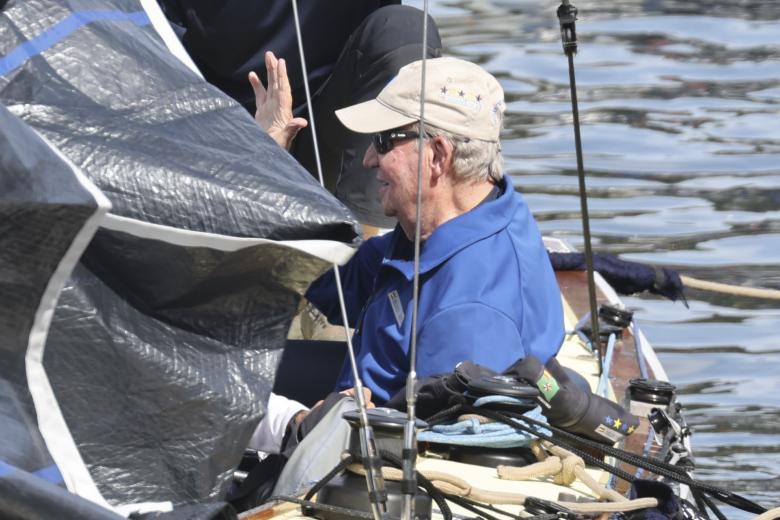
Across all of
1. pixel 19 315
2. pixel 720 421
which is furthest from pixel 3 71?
pixel 720 421

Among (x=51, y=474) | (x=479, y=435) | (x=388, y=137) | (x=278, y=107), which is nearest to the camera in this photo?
(x=51, y=474)

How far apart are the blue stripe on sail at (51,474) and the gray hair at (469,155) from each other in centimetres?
104

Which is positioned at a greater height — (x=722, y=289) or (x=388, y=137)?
(x=388, y=137)

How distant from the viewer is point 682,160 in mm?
7719

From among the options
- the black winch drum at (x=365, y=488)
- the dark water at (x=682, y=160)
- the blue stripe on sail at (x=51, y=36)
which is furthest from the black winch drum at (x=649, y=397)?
the blue stripe on sail at (x=51, y=36)

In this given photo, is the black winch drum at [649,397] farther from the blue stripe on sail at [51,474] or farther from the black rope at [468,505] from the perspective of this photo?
the blue stripe on sail at [51,474]

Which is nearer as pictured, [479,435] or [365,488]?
[365,488]

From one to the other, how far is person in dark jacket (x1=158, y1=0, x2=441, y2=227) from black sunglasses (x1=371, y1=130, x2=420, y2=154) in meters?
0.90

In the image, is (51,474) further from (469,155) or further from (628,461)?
(469,155)

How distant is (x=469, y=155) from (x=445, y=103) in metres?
0.10

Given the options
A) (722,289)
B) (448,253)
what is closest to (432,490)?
(448,253)

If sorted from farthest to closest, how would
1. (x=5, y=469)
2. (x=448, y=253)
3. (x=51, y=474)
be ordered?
1. (x=448, y=253)
2. (x=51, y=474)
3. (x=5, y=469)

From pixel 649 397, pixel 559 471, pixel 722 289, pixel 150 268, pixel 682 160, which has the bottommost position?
pixel 682 160

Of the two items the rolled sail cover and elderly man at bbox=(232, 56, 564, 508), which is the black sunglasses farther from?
the rolled sail cover
